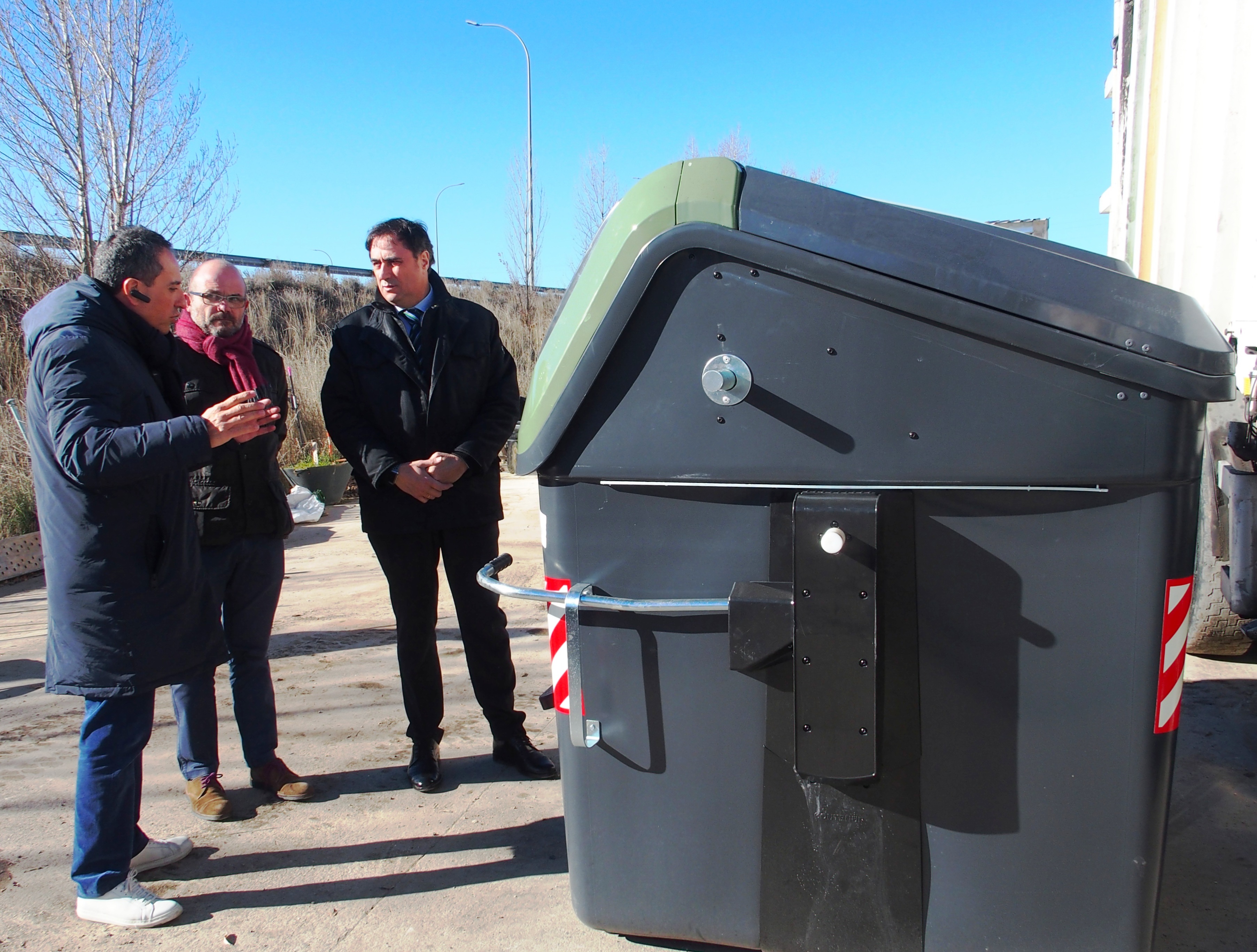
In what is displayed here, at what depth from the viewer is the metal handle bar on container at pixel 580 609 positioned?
171cm

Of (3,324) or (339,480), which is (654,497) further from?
(3,324)

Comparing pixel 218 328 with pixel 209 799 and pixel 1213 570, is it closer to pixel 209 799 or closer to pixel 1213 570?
pixel 209 799

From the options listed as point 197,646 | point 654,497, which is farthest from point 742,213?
point 197,646

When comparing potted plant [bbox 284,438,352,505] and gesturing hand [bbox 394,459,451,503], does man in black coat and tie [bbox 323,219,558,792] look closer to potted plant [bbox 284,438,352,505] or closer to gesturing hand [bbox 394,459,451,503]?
gesturing hand [bbox 394,459,451,503]

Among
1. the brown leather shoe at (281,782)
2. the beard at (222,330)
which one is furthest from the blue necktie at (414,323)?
the brown leather shoe at (281,782)

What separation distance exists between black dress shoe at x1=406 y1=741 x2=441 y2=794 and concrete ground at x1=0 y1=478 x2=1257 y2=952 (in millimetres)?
41

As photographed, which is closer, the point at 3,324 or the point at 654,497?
the point at 654,497

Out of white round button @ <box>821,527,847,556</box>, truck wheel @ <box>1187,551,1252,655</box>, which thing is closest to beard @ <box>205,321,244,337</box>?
white round button @ <box>821,527,847,556</box>

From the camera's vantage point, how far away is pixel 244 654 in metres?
2.90

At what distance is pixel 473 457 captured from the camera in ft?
9.54

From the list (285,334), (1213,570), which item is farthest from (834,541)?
(285,334)

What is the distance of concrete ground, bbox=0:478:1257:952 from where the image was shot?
7.36ft

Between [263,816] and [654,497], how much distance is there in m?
1.92

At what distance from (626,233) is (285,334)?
14297mm
